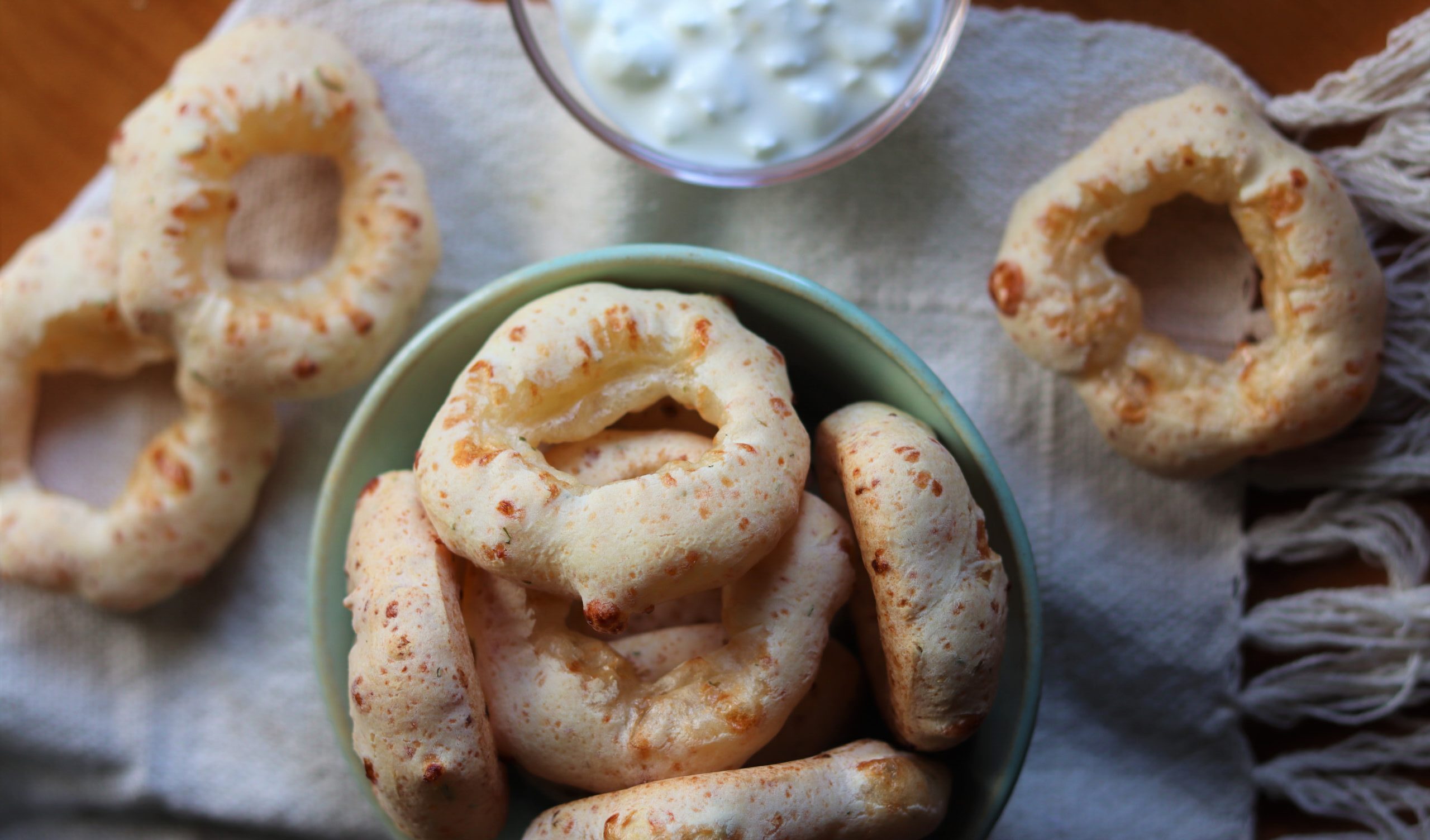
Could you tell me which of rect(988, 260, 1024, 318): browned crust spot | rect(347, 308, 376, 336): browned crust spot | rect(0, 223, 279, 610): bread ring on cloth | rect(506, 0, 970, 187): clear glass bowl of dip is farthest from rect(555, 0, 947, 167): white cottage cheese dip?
rect(0, 223, 279, 610): bread ring on cloth

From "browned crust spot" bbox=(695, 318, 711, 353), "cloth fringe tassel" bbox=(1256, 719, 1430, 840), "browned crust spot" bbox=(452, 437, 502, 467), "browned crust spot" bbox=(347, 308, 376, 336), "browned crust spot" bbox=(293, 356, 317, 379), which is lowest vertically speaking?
"cloth fringe tassel" bbox=(1256, 719, 1430, 840)

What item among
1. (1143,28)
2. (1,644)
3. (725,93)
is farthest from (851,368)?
(1,644)

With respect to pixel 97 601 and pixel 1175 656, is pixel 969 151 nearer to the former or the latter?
pixel 1175 656

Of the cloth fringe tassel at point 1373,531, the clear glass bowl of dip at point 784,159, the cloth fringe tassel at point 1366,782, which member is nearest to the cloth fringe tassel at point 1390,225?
the cloth fringe tassel at point 1373,531

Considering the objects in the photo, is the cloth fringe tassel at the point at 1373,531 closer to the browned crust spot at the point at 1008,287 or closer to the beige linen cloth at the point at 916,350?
the beige linen cloth at the point at 916,350

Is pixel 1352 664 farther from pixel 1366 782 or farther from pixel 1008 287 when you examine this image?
pixel 1008 287

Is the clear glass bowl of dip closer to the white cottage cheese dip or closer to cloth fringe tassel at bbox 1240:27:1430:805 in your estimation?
the white cottage cheese dip
